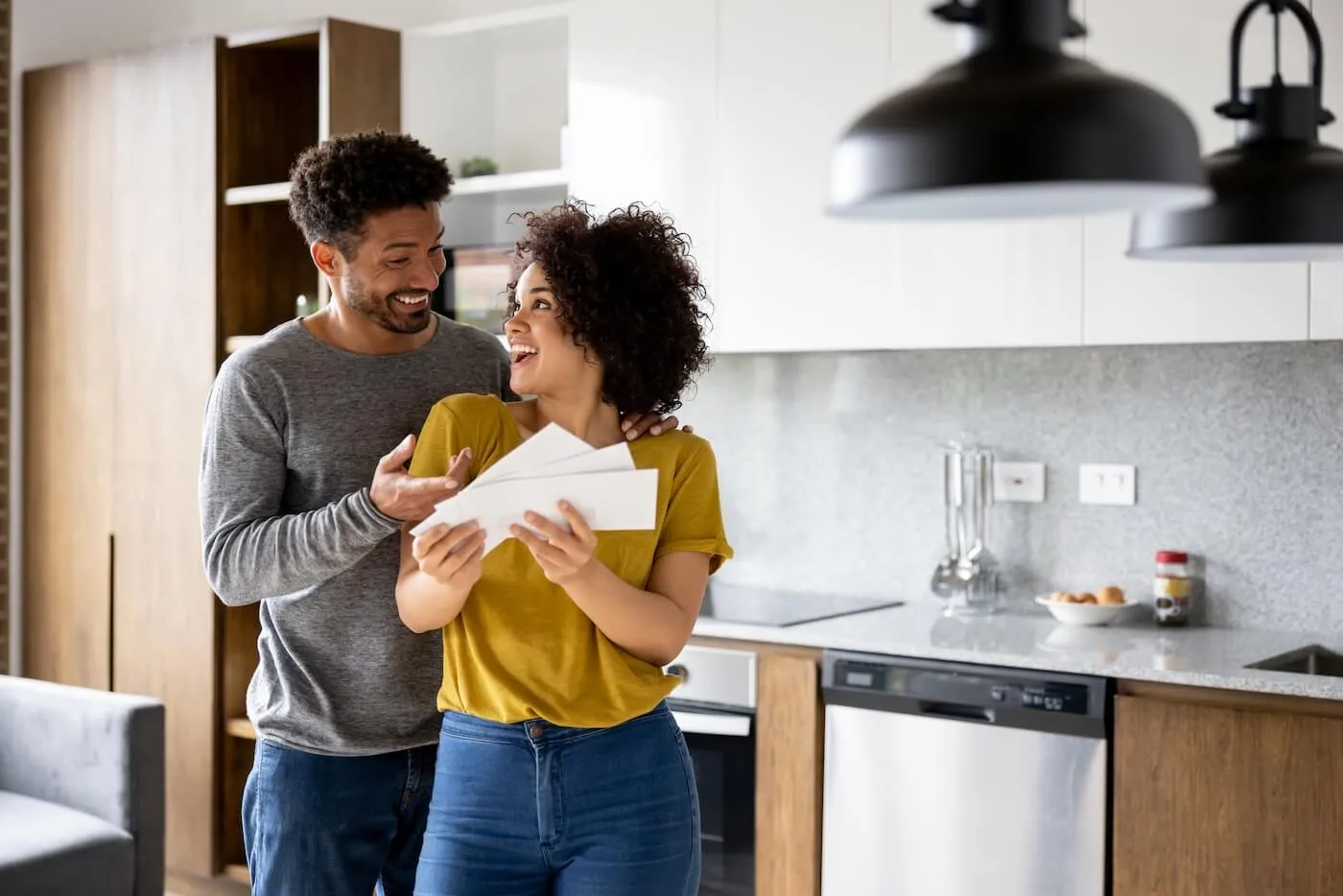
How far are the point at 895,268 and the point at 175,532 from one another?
1.90 meters

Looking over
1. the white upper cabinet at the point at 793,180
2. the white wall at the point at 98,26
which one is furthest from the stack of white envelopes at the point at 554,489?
the white wall at the point at 98,26

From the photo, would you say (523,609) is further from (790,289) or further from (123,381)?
(123,381)

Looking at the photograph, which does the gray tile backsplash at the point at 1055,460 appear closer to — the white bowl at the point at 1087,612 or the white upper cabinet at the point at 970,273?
the white bowl at the point at 1087,612

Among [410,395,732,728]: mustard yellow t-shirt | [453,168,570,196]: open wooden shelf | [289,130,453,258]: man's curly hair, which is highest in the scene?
[453,168,570,196]: open wooden shelf

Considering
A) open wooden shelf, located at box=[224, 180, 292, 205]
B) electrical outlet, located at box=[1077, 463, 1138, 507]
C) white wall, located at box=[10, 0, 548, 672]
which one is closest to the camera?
electrical outlet, located at box=[1077, 463, 1138, 507]

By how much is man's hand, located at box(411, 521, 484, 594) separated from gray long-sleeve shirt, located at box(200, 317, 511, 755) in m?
0.33

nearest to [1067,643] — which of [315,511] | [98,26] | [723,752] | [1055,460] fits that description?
[1055,460]

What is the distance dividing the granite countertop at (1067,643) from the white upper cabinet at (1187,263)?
1.93ft

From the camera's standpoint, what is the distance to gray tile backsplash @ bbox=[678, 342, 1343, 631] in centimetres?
317

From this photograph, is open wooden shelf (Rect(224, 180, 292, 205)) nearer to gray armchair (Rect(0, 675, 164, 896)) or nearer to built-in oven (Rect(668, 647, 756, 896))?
gray armchair (Rect(0, 675, 164, 896))

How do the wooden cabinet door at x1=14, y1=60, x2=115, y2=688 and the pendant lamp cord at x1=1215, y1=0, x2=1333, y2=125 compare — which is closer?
the pendant lamp cord at x1=1215, y1=0, x2=1333, y2=125

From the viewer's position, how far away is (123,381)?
157 inches

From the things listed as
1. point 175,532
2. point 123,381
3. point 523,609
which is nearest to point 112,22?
point 123,381

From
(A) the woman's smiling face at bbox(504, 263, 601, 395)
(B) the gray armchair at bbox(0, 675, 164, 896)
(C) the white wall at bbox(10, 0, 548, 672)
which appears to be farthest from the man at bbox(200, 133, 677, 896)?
(C) the white wall at bbox(10, 0, 548, 672)
